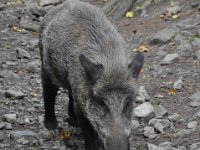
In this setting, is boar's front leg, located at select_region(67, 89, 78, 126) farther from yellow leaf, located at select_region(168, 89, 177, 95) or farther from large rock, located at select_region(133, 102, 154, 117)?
yellow leaf, located at select_region(168, 89, 177, 95)

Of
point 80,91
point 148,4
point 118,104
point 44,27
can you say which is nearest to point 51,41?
point 44,27

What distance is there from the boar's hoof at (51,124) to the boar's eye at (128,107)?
1618 millimetres

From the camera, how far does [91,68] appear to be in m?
5.67

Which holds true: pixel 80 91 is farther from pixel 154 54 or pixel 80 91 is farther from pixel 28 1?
pixel 28 1

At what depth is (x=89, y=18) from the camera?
6453 millimetres

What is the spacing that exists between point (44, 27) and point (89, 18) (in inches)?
35.7

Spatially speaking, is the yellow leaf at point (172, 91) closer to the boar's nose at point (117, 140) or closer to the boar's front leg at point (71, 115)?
the boar's front leg at point (71, 115)

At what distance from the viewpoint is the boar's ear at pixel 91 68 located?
566 centimetres

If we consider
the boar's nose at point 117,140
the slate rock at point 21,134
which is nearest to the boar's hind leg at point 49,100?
the slate rock at point 21,134

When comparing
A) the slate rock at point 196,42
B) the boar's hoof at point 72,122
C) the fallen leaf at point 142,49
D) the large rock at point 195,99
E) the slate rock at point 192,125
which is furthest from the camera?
the fallen leaf at point 142,49

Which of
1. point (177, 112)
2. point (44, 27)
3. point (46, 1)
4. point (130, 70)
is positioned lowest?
point (177, 112)

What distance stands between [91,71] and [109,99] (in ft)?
1.25

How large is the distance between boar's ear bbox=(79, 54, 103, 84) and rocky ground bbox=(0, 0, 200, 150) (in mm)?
1168

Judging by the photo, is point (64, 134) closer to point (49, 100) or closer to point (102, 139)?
point (49, 100)
